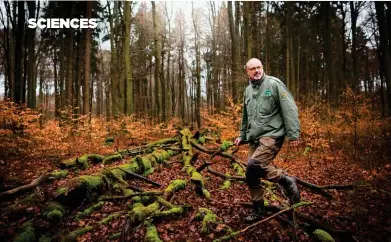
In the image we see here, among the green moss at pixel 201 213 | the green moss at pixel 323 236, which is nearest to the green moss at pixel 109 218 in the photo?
the green moss at pixel 201 213

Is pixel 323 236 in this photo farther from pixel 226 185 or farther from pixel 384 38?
pixel 384 38

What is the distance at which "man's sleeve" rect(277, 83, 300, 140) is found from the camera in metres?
3.26

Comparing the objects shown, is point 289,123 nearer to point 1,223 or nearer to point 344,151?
point 1,223

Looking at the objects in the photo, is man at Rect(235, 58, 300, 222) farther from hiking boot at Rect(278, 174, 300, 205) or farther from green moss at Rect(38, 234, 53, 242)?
green moss at Rect(38, 234, 53, 242)

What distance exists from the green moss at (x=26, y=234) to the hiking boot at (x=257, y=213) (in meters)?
2.94

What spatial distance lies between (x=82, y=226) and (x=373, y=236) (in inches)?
157

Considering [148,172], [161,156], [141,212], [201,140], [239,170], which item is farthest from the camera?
[201,140]

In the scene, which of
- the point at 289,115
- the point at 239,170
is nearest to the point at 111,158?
the point at 239,170

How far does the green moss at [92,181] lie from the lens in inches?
171

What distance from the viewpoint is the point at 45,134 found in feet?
26.0

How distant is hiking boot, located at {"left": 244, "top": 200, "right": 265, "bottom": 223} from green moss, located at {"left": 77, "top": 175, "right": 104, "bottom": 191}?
2.77 m

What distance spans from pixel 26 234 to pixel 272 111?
12.4 feet

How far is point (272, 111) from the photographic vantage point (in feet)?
11.5

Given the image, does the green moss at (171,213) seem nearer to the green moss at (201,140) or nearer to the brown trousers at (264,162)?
the brown trousers at (264,162)
